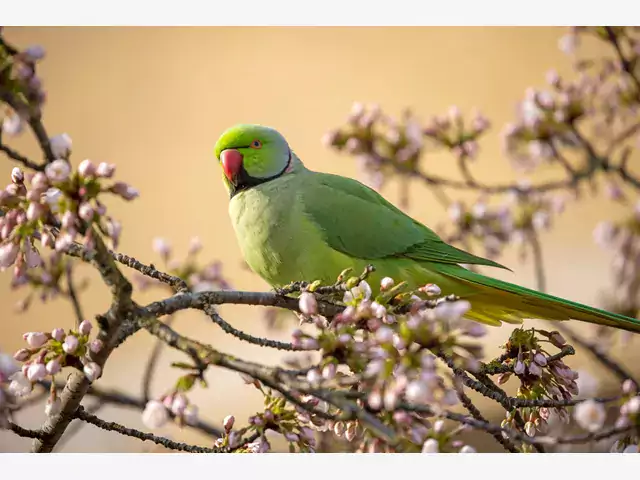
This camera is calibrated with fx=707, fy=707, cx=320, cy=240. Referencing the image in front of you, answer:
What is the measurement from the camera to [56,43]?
6.51ft

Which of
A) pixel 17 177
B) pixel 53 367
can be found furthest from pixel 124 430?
pixel 17 177

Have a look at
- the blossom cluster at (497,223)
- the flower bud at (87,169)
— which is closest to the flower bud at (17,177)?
the flower bud at (87,169)

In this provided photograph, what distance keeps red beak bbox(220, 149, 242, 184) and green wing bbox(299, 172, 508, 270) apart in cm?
20

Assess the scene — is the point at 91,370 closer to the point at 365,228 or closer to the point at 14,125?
the point at 14,125

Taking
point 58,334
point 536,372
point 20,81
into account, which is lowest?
point 58,334

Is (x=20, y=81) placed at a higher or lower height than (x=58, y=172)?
higher

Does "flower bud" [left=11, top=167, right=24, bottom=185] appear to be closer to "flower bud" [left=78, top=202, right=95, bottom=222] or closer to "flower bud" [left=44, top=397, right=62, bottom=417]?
"flower bud" [left=78, top=202, right=95, bottom=222]

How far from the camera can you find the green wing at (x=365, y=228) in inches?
75.7

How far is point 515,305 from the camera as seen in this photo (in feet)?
6.05

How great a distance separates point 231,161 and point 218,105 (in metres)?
0.29

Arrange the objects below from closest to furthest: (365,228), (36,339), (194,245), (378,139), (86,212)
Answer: (86,212) → (36,339) → (365,228) → (194,245) → (378,139)

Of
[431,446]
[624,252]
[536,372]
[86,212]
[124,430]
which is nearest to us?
[86,212]
